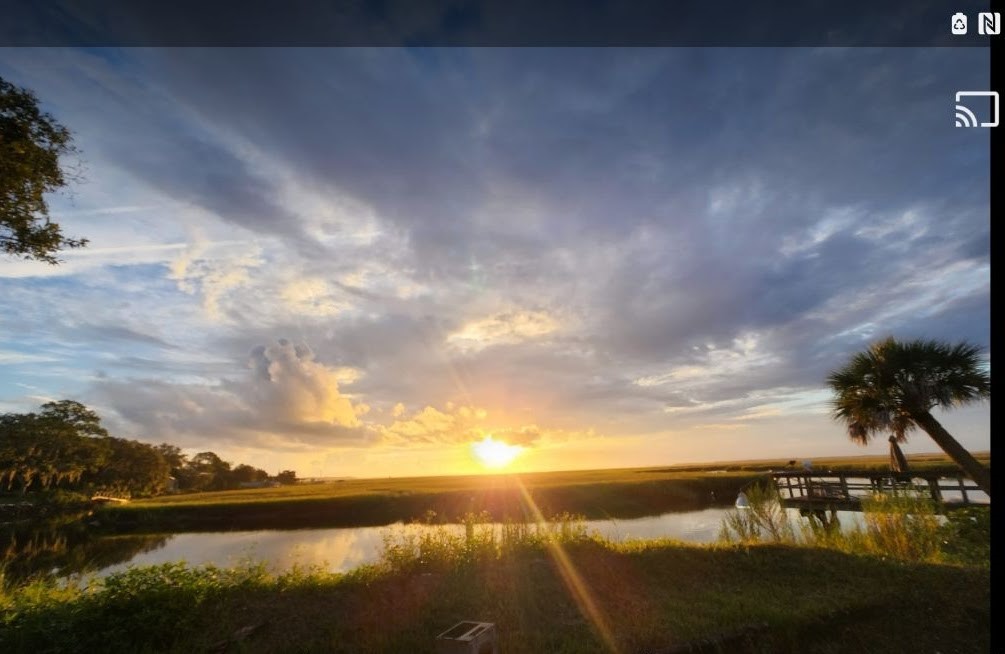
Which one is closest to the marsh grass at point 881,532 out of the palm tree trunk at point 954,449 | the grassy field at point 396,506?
the palm tree trunk at point 954,449

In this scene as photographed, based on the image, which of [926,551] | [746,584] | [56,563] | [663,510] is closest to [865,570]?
[746,584]

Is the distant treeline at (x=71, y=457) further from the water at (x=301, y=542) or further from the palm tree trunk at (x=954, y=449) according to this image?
the palm tree trunk at (x=954, y=449)

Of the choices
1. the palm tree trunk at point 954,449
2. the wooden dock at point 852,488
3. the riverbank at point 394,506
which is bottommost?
the riverbank at point 394,506

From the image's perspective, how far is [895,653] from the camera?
7516 millimetres

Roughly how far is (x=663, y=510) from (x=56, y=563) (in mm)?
33709

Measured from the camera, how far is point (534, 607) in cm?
841

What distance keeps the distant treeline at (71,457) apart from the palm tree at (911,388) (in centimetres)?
7022

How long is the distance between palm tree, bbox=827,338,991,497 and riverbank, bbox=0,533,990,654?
780cm

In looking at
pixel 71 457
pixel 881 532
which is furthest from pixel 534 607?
pixel 71 457

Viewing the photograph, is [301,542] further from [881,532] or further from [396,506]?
[881,532]

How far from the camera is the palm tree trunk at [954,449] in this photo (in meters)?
15.0

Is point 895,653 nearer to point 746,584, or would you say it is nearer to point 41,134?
point 746,584

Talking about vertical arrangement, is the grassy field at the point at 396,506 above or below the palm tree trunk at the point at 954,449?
below

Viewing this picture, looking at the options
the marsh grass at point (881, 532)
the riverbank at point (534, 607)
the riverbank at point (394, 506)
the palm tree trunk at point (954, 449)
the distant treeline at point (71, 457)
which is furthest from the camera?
the distant treeline at point (71, 457)
